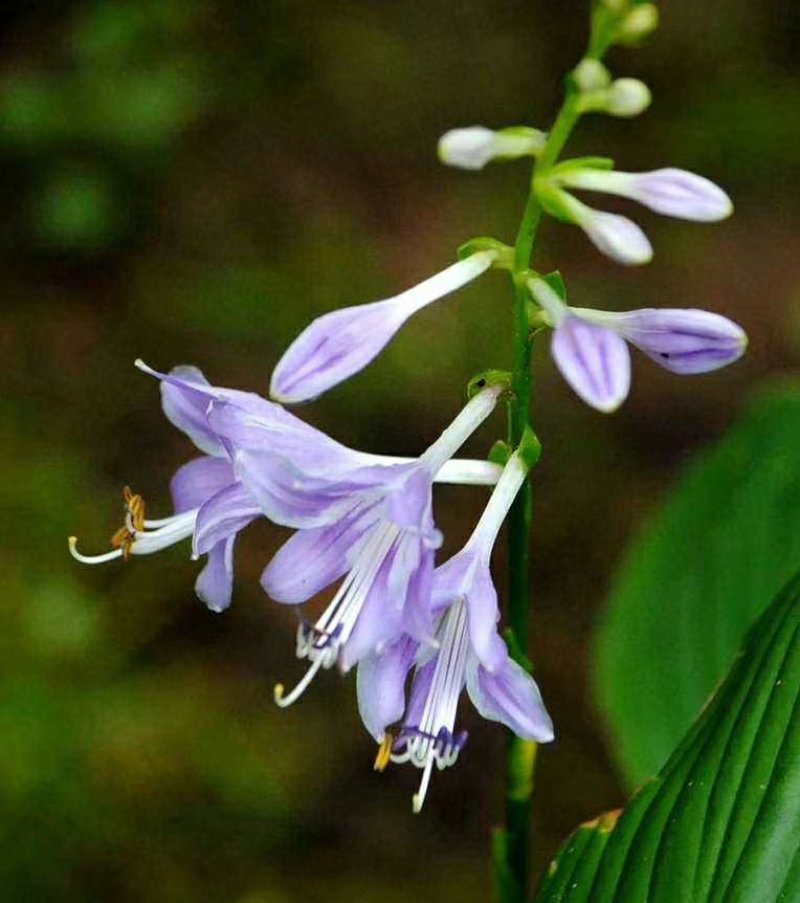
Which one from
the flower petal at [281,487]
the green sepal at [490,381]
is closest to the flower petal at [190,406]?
the flower petal at [281,487]

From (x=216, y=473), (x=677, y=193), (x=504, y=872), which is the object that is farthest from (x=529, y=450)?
(x=504, y=872)

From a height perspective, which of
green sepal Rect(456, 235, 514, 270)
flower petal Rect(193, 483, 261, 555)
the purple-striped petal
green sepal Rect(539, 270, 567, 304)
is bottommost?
flower petal Rect(193, 483, 261, 555)

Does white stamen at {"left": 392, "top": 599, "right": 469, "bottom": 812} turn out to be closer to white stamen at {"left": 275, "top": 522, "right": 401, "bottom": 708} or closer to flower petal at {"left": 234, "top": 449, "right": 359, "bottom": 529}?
white stamen at {"left": 275, "top": 522, "right": 401, "bottom": 708}

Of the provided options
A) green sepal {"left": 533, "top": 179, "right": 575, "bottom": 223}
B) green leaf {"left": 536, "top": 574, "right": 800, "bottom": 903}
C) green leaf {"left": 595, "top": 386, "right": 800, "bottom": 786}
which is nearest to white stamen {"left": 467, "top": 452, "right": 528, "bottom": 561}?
green sepal {"left": 533, "top": 179, "right": 575, "bottom": 223}

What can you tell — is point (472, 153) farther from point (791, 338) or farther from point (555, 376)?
point (791, 338)

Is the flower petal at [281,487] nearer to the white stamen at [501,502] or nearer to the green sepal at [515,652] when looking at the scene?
the white stamen at [501,502]

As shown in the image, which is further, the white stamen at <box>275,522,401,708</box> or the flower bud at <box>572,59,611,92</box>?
the white stamen at <box>275,522,401,708</box>
